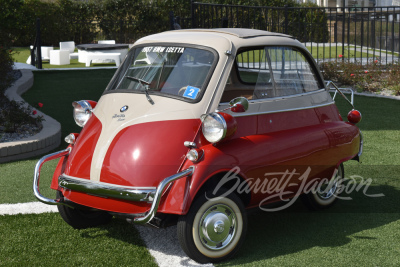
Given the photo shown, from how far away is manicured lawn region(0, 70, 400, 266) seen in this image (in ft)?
15.4

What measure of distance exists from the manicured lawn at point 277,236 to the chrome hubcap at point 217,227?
184 millimetres

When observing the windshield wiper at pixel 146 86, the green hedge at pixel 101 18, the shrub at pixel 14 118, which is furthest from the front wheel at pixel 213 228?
the green hedge at pixel 101 18

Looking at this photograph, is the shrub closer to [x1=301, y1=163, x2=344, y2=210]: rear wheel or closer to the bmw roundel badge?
the bmw roundel badge

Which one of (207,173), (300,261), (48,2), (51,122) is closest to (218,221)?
(207,173)

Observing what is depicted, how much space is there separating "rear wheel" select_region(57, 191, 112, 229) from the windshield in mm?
1111

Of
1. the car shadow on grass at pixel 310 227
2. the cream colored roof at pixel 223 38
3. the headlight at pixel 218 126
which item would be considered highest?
the cream colored roof at pixel 223 38

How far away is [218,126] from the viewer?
4.58 m

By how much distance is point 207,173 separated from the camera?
449 cm

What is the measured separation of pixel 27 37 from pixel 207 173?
27.0 m

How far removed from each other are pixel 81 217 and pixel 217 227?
55.9 inches

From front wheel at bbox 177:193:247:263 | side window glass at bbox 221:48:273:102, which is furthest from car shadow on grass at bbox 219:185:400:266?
side window glass at bbox 221:48:273:102

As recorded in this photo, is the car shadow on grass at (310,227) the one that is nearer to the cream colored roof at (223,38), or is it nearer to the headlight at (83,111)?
the cream colored roof at (223,38)

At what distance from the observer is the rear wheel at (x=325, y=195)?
19.1 ft

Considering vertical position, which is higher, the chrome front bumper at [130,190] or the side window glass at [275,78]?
the side window glass at [275,78]
